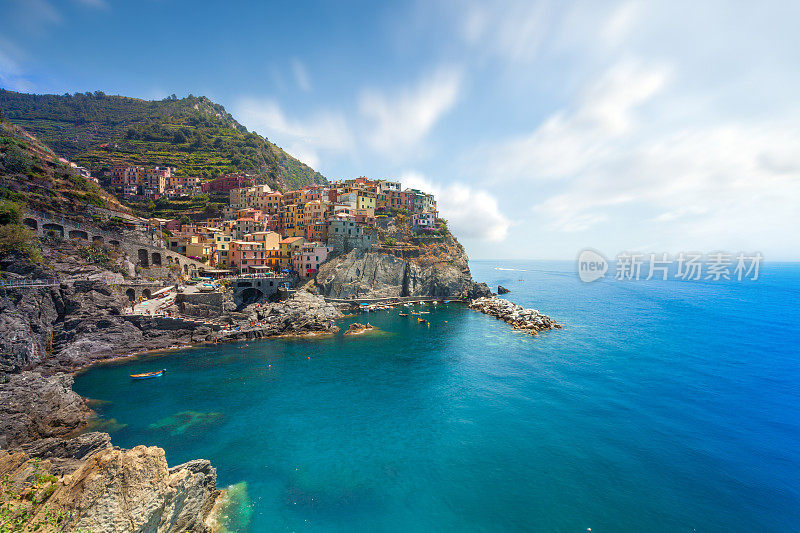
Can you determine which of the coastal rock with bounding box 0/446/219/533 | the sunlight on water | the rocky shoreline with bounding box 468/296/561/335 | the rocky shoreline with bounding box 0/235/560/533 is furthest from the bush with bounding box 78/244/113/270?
the rocky shoreline with bounding box 468/296/561/335

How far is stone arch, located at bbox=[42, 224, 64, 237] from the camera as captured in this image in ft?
149

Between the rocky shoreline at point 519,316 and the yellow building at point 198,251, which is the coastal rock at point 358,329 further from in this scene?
the yellow building at point 198,251

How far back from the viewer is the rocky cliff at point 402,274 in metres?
70.3

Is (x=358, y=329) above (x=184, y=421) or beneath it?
above

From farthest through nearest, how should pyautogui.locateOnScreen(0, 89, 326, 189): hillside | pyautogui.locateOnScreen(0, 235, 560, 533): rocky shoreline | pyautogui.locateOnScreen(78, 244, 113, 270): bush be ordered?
pyautogui.locateOnScreen(0, 89, 326, 189): hillside < pyautogui.locateOnScreen(78, 244, 113, 270): bush < pyautogui.locateOnScreen(0, 235, 560, 533): rocky shoreline

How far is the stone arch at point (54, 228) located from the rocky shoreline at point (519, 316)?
76.0m

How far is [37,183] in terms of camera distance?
5272cm

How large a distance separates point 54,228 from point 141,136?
102741 mm

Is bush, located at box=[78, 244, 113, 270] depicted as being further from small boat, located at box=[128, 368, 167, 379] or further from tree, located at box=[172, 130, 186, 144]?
tree, located at box=[172, 130, 186, 144]

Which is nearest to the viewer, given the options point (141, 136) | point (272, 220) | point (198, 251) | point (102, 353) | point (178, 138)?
point (102, 353)

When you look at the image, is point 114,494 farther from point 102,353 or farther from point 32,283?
point 32,283

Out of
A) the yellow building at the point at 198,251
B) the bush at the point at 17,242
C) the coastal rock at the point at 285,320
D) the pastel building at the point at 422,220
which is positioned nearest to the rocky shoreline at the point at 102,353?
the coastal rock at the point at 285,320

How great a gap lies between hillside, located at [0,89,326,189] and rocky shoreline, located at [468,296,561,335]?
93.0 metres

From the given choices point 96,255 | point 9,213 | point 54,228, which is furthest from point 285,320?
point 9,213
